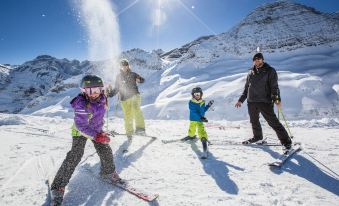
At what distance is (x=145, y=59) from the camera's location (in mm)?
58562

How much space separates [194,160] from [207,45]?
33560mm

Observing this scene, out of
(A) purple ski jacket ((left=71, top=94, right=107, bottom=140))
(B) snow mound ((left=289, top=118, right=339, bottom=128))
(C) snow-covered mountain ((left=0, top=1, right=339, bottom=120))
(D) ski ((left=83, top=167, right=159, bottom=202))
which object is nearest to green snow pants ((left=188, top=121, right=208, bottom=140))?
(D) ski ((left=83, top=167, right=159, bottom=202))

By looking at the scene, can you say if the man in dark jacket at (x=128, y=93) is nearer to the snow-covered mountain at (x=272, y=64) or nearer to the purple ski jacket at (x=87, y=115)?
the purple ski jacket at (x=87, y=115)

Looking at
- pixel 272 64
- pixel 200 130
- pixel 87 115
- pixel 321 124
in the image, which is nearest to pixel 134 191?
pixel 87 115

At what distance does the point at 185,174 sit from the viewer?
4.50 metres

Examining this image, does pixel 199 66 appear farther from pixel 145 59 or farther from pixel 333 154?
pixel 145 59

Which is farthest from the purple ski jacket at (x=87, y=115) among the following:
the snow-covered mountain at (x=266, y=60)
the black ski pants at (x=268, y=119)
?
the snow-covered mountain at (x=266, y=60)

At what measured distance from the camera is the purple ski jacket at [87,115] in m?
3.68

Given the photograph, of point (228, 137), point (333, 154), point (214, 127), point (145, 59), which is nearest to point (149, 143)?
point (228, 137)

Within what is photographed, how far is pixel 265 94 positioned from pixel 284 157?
55.8 inches

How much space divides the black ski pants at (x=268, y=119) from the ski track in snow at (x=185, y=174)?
0.40 metres

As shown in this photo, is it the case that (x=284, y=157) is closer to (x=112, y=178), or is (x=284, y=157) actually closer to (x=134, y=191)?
(x=134, y=191)

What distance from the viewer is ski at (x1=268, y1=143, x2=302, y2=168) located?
15.2 feet

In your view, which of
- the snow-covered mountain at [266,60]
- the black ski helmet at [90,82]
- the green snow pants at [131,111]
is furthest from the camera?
the snow-covered mountain at [266,60]
